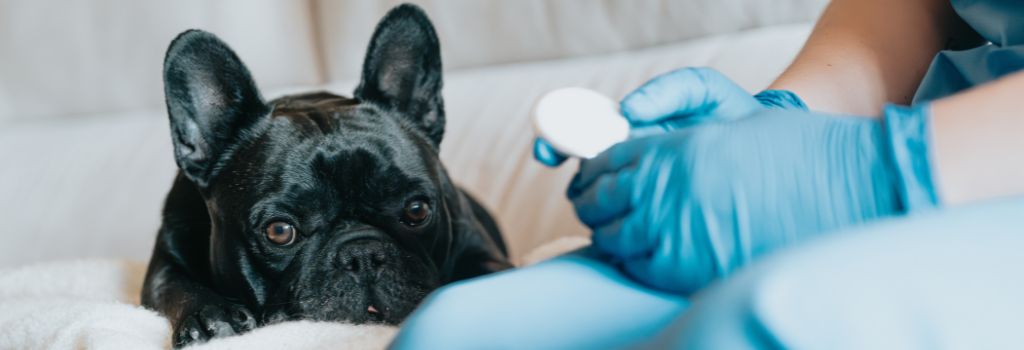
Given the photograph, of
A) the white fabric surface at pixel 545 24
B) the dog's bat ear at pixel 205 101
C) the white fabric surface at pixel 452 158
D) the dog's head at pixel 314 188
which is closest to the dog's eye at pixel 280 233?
the dog's head at pixel 314 188

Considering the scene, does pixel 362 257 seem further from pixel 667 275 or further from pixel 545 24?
pixel 545 24

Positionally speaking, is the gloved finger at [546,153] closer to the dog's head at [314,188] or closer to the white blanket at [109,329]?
the white blanket at [109,329]

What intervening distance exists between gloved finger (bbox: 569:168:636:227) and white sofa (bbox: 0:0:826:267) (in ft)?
2.84

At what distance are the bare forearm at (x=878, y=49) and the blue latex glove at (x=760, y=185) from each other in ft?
1.26

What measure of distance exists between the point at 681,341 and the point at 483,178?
133 centimetres

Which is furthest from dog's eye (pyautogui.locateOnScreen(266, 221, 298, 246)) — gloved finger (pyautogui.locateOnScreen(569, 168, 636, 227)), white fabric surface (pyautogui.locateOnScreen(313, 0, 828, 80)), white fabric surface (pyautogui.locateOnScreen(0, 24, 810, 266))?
white fabric surface (pyautogui.locateOnScreen(313, 0, 828, 80))

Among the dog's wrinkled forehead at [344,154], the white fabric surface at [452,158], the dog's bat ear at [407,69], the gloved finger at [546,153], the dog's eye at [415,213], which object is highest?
the gloved finger at [546,153]

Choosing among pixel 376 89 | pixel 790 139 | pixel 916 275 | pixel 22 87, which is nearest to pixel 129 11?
pixel 22 87

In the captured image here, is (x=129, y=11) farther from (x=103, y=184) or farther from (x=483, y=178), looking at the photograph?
(x=483, y=178)

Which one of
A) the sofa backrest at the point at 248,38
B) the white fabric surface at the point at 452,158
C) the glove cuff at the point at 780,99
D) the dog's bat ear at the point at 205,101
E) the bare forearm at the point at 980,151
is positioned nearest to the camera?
the bare forearm at the point at 980,151

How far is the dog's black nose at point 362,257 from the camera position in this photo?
1.07 m

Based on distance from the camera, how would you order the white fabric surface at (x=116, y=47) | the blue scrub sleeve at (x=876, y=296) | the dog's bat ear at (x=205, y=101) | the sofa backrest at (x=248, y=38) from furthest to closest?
the white fabric surface at (x=116, y=47), the sofa backrest at (x=248, y=38), the dog's bat ear at (x=205, y=101), the blue scrub sleeve at (x=876, y=296)

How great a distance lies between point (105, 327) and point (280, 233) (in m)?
0.20

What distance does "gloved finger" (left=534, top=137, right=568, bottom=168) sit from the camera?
713 mm
